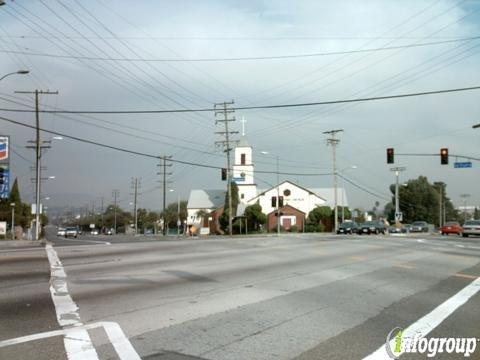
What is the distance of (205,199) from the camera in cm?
12656

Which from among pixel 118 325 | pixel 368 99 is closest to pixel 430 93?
pixel 368 99

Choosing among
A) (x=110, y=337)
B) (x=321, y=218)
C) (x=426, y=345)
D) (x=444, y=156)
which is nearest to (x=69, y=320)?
(x=110, y=337)

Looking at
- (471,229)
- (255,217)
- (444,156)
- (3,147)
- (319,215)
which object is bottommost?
(471,229)

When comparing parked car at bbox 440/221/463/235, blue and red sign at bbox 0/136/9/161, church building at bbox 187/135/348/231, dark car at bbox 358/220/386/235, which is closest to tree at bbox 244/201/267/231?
church building at bbox 187/135/348/231

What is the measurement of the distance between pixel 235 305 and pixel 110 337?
3.24 m

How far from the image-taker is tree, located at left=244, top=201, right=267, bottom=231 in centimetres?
8725

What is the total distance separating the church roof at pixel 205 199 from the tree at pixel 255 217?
116 feet

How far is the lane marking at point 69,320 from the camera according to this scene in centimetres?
700

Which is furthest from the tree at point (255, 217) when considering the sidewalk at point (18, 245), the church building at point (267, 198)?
the sidewalk at point (18, 245)

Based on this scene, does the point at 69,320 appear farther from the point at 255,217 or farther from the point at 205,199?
the point at 205,199

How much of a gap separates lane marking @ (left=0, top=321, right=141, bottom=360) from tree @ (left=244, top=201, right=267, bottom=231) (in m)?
78.6

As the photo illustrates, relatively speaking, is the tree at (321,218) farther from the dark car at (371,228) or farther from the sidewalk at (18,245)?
the sidewalk at (18,245)

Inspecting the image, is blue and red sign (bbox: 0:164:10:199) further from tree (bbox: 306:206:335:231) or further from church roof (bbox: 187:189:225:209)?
church roof (bbox: 187:189:225:209)

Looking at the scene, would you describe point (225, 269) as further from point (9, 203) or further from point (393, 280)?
point (9, 203)
